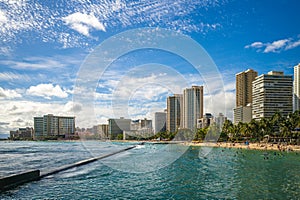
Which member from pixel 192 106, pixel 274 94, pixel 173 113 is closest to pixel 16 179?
pixel 192 106

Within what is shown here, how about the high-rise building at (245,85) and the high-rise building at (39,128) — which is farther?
the high-rise building at (39,128)

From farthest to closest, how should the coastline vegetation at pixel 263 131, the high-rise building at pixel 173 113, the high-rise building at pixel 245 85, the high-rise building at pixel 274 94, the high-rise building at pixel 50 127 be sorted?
1. the high-rise building at pixel 50 127
2. the high-rise building at pixel 245 85
3. the high-rise building at pixel 274 94
4. the high-rise building at pixel 173 113
5. the coastline vegetation at pixel 263 131

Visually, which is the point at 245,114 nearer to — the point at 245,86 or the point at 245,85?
the point at 245,86

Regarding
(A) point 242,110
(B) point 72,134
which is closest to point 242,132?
(A) point 242,110

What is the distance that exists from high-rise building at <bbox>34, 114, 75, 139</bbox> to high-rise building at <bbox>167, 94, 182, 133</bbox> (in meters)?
83.0

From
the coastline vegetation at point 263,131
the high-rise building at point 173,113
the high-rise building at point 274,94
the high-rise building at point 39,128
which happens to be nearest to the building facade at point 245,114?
the high-rise building at point 274,94

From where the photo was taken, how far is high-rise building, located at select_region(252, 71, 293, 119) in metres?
123

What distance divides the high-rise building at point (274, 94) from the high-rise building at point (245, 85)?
32.8 meters

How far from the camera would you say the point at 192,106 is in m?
105

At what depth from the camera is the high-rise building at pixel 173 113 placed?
103225 mm

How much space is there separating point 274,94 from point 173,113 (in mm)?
44559

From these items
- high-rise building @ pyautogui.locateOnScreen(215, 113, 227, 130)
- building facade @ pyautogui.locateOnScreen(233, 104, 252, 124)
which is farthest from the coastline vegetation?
building facade @ pyautogui.locateOnScreen(233, 104, 252, 124)

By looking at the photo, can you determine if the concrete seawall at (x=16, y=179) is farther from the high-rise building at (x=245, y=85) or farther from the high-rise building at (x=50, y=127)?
the high-rise building at (x=50, y=127)

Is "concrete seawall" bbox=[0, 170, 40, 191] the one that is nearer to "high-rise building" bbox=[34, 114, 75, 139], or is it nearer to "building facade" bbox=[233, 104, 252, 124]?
"building facade" bbox=[233, 104, 252, 124]
